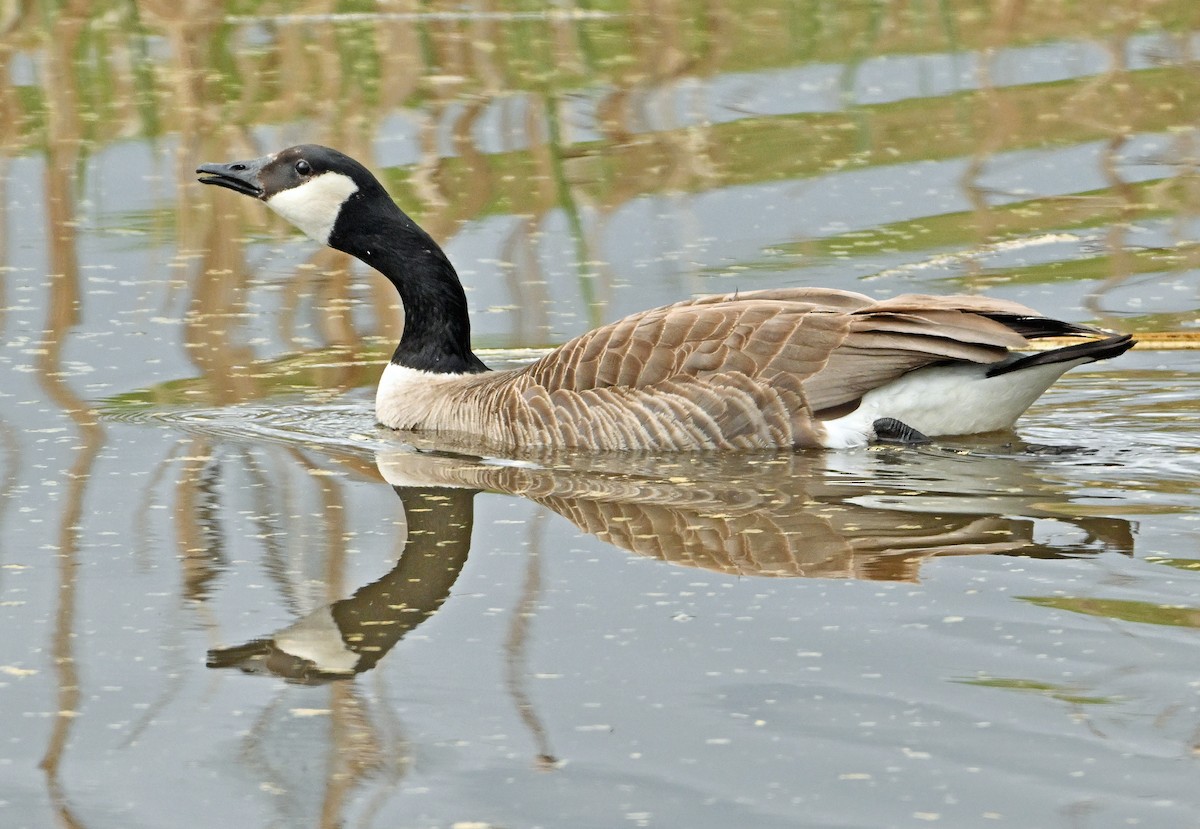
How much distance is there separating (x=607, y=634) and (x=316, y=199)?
384 cm

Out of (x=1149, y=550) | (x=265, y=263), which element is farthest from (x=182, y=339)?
(x=1149, y=550)

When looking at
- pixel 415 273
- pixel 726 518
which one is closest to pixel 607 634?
pixel 726 518

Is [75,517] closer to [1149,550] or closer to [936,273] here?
[1149,550]

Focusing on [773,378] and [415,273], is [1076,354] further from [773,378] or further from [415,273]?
[415,273]

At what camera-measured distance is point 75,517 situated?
6758mm

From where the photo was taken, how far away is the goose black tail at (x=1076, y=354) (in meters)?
6.88

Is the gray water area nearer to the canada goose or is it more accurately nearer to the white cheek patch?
the canada goose

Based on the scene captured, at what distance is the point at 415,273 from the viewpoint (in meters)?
8.66

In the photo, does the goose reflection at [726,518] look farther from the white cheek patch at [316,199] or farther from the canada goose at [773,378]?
the white cheek patch at [316,199]

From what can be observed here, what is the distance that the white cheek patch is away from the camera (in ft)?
28.1

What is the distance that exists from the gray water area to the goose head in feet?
4.12

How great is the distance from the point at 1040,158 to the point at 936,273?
2554 millimetres

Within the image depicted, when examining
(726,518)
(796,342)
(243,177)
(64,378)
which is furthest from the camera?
(64,378)

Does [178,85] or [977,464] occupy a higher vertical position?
[178,85]
